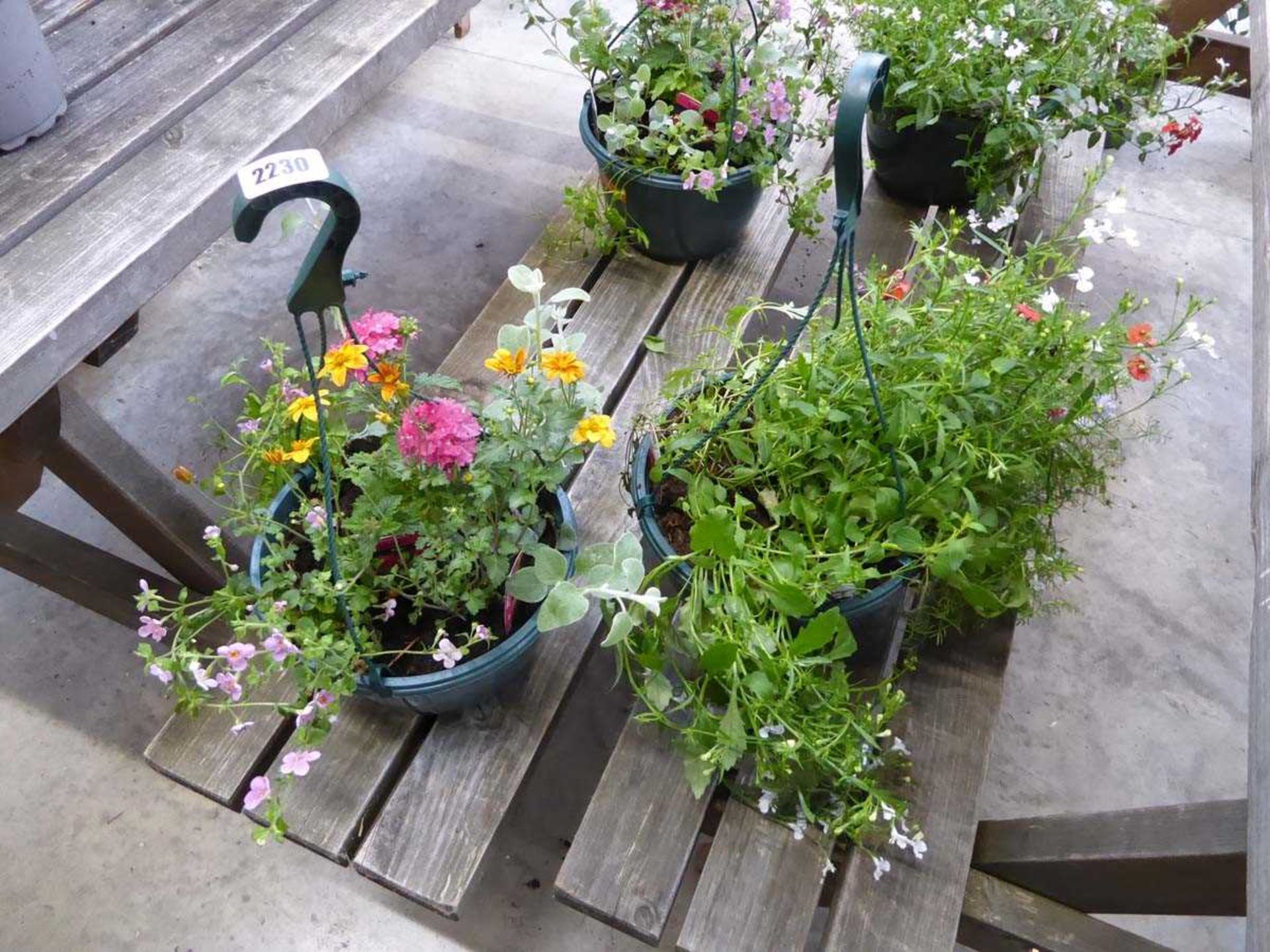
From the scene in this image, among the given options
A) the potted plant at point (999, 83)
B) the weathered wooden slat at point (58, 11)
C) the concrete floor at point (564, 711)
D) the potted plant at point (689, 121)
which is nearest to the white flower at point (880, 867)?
the concrete floor at point (564, 711)

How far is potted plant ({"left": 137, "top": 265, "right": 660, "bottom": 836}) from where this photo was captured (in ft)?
3.37

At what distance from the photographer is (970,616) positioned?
136 centimetres

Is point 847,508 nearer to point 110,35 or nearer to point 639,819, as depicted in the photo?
point 639,819

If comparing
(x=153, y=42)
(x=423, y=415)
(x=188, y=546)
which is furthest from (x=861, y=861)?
(x=153, y=42)

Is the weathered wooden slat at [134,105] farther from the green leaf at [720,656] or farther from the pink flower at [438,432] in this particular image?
the green leaf at [720,656]

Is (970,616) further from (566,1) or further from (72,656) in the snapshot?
(566,1)

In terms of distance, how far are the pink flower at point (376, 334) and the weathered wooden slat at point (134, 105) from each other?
1.65ft

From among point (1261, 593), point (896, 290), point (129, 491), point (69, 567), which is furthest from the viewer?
point (69, 567)

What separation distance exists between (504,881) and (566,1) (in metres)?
2.99

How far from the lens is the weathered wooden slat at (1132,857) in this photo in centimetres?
112

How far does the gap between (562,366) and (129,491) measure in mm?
961

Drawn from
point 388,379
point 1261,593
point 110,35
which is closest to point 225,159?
point 110,35

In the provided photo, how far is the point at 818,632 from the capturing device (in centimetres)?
104

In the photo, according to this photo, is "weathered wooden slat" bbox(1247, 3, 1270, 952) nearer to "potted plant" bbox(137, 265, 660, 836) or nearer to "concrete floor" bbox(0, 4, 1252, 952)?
"concrete floor" bbox(0, 4, 1252, 952)
